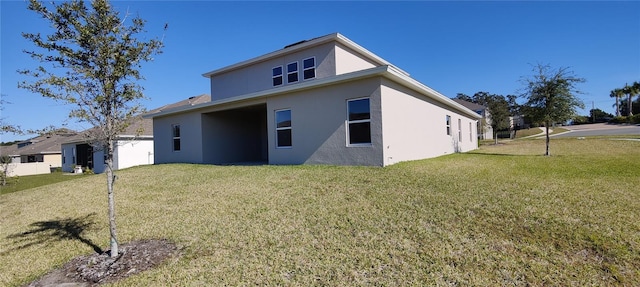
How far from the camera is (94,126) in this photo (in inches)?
168

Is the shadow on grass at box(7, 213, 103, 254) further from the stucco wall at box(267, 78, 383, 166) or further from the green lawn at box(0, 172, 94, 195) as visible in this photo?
the green lawn at box(0, 172, 94, 195)

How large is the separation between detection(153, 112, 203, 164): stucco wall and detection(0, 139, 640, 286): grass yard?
6.91 metres

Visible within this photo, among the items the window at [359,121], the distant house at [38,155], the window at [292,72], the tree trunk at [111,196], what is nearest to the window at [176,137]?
the window at [292,72]

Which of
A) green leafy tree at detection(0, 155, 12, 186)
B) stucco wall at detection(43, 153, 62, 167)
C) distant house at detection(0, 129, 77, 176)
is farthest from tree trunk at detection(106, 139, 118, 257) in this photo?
stucco wall at detection(43, 153, 62, 167)

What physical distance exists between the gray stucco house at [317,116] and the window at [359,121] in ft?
0.11

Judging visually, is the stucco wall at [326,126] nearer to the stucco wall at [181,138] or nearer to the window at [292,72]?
the window at [292,72]

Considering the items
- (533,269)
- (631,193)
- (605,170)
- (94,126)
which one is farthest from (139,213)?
(605,170)

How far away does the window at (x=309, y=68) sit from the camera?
1430 centimetres

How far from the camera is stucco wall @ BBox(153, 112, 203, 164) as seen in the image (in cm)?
1544

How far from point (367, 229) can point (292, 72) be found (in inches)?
460

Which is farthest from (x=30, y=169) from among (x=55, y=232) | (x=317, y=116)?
(x=317, y=116)

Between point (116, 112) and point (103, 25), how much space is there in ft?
3.94

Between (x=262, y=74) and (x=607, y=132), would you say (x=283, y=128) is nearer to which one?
(x=262, y=74)

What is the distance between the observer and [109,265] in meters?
4.20
